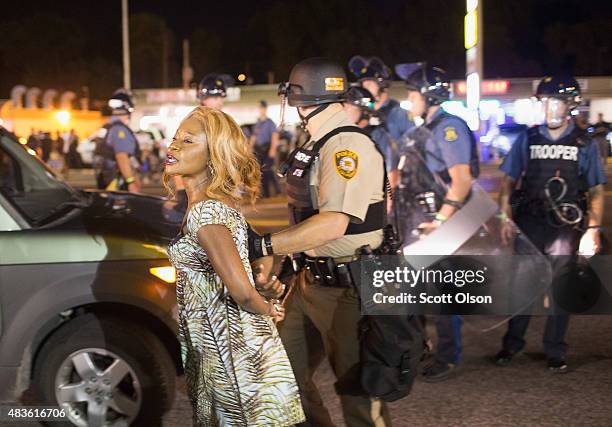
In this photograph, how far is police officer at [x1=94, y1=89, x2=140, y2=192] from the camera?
8719 millimetres

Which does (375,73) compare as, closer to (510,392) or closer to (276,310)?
(510,392)

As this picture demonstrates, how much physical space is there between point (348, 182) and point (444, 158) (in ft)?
8.90

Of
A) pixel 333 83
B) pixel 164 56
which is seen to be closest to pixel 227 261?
pixel 333 83

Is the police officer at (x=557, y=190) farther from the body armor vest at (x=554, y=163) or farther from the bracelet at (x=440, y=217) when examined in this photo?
the bracelet at (x=440, y=217)

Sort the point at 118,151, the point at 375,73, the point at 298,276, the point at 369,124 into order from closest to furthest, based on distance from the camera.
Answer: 1. the point at 298,276
2. the point at 369,124
3. the point at 375,73
4. the point at 118,151

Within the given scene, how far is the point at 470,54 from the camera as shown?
13.9 meters

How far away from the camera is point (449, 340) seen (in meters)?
5.77

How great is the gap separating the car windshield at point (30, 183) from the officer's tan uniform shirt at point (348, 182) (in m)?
2.02

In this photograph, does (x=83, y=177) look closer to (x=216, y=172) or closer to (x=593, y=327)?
(x=593, y=327)

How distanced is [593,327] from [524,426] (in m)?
2.39

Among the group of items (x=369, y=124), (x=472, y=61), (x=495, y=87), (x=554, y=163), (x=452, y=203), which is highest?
(x=495, y=87)

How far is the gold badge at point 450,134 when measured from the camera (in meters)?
6.02

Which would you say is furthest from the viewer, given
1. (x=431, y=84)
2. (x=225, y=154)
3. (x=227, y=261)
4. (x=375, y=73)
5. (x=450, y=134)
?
(x=375, y=73)

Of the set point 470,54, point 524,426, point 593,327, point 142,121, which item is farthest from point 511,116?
point 524,426
